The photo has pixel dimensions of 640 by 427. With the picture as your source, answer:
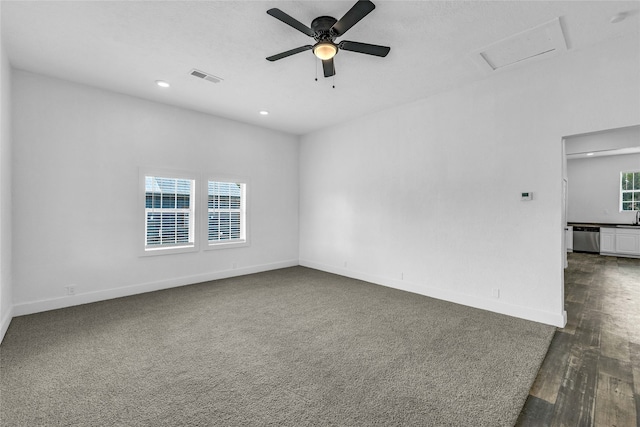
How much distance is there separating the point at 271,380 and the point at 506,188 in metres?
3.56

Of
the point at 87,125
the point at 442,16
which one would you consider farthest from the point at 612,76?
the point at 87,125

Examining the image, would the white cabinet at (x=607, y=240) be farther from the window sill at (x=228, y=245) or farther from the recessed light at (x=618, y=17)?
the window sill at (x=228, y=245)

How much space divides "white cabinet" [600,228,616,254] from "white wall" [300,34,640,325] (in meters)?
6.80

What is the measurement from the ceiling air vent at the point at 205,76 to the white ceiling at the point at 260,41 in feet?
0.34

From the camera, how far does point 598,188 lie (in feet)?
28.4

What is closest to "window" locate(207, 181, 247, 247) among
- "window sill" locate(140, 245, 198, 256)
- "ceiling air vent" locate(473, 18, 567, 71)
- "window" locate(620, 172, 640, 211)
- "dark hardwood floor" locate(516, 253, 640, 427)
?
"window sill" locate(140, 245, 198, 256)

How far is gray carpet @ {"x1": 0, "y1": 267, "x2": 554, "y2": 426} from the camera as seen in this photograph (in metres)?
1.90

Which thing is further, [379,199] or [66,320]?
[379,199]

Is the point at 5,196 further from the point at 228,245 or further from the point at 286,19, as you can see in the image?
the point at 286,19

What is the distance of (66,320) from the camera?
3.48 m

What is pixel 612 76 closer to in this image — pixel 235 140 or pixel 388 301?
pixel 388 301

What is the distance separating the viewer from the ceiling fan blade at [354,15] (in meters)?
2.09

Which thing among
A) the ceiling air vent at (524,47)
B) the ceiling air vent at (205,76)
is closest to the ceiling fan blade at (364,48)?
the ceiling air vent at (524,47)

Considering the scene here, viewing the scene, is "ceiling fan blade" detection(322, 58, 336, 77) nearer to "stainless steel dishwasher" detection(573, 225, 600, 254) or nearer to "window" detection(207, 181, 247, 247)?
"window" detection(207, 181, 247, 247)
